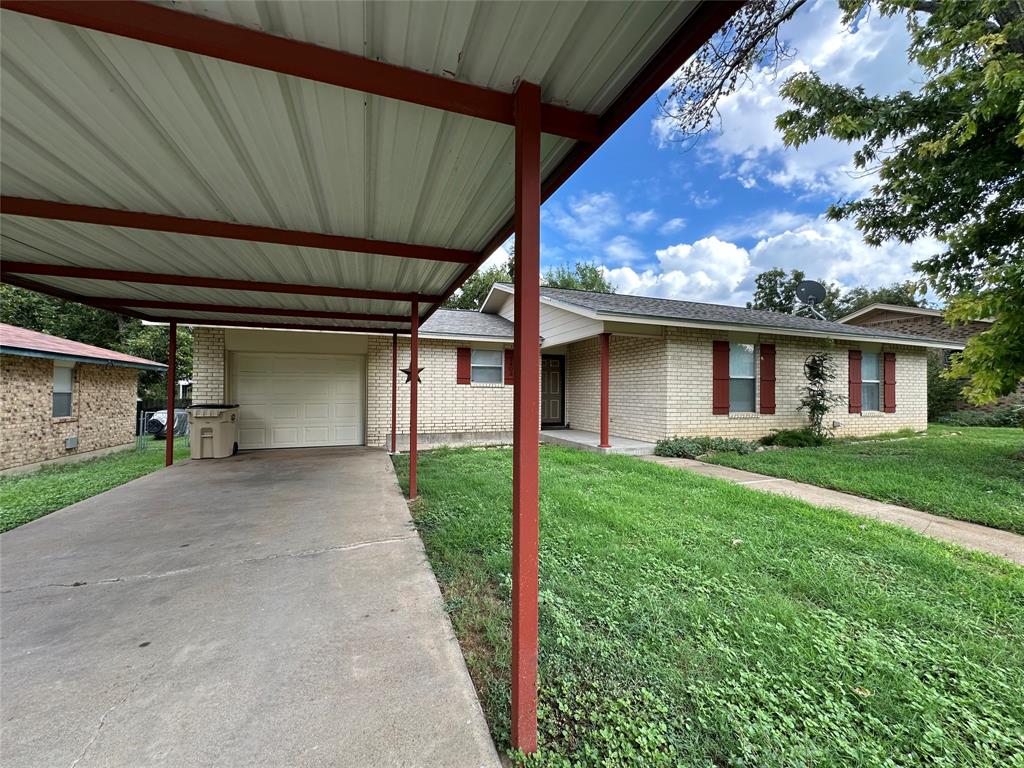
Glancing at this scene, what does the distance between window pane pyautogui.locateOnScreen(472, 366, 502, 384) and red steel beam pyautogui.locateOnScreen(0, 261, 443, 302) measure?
4.65m

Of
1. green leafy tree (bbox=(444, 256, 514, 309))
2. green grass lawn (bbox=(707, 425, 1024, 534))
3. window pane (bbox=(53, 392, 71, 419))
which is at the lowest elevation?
green grass lawn (bbox=(707, 425, 1024, 534))

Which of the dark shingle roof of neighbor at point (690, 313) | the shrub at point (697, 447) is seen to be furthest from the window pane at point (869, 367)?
the shrub at point (697, 447)

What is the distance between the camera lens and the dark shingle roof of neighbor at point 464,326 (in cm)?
959

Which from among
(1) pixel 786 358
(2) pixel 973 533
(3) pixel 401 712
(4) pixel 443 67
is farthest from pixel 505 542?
(1) pixel 786 358

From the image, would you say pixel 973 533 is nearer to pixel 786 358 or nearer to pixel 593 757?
pixel 593 757

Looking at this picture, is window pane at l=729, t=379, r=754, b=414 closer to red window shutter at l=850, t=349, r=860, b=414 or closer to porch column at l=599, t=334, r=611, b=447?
porch column at l=599, t=334, r=611, b=447

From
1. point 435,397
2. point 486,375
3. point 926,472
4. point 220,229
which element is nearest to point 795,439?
point 926,472

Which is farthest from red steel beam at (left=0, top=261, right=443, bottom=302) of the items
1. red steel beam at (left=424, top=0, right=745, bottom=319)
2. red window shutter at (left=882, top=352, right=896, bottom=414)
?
red window shutter at (left=882, top=352, right=896, bottom=414)

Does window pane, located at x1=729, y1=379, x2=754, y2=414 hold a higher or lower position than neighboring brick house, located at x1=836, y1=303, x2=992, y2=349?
lower

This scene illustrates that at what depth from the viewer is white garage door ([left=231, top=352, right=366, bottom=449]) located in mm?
8844

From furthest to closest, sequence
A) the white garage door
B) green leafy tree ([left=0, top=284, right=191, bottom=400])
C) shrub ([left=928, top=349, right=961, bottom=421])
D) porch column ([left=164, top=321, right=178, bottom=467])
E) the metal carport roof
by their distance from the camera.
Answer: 1. green leafy tree ([left=0, top=284, right=191, bottom=400])
2. shrub ([left=928, top=349, right=961, bottom=421])
3. the white garage door
4. porch column ([left=164, top=321, right=178, bottom=467])
5. the metal carport roof

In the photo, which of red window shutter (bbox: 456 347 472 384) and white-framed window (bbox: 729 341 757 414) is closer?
white-framed window (bbox: 729 341 757 414)

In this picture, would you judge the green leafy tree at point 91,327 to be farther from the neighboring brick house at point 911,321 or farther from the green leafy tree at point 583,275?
the neighboring brick house at point 911,321

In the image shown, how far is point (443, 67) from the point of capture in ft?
5.62
